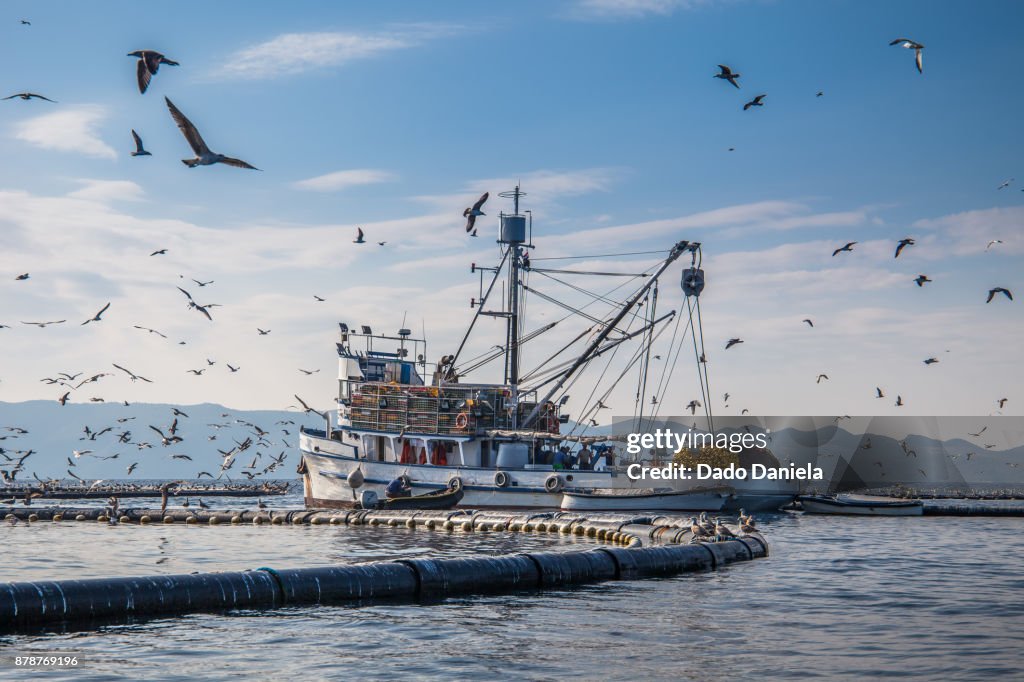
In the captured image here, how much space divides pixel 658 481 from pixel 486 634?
154 feet

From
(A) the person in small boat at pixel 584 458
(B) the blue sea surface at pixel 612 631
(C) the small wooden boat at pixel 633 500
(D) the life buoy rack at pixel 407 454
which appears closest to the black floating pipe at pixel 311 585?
(B) the blue sea surface at pixel 612 631

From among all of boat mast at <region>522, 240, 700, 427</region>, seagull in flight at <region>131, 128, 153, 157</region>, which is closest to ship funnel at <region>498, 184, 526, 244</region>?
boat mast at <region>522, 240, 700, 427</region>

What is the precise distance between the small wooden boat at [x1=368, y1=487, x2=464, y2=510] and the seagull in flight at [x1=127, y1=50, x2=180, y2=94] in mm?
39390

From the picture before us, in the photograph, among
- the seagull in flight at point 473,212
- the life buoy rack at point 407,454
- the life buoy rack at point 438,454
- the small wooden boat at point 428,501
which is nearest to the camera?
the seagull in flight at point 473,212

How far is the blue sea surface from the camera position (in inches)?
661

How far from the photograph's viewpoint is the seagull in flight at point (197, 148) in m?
20.0

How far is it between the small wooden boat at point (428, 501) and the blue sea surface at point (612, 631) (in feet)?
70.0

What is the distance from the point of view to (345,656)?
Result: 17.6 m

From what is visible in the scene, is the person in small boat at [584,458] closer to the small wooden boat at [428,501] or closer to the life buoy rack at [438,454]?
the life buoy rack at [438,454]

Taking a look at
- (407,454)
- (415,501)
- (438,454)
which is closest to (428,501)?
(415,501)

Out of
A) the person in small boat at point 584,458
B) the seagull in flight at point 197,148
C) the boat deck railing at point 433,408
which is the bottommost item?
the person in small boat at point 584,458

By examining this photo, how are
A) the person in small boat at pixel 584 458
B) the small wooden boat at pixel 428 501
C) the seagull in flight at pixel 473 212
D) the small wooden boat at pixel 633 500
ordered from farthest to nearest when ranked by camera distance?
the person in small boat at pixel 584 458, the small wooden boat at pixel 633 500, the small wooden boat at pixel 428 501, the seagull in flight at pixel 473 212

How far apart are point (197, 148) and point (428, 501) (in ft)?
131
